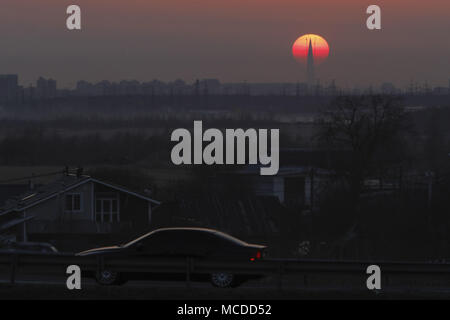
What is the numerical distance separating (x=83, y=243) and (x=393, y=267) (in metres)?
17.6

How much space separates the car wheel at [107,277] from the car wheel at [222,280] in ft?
6.57

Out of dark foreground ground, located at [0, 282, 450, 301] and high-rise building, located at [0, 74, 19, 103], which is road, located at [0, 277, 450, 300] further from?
high-rise building, located at [0, 74, 19, 103]

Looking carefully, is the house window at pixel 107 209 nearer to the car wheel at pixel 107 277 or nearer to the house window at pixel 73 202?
the house window at pixel 73 202

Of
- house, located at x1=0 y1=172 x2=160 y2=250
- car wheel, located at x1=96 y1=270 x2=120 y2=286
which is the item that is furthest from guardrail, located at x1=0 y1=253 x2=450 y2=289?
house, located at x1=0 y1=172 x2=160 y2=250

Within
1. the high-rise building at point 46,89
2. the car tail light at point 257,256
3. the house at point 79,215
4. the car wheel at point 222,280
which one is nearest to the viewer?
the car wheel at point 222,280

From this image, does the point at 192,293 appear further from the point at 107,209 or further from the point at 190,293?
the point at 107,209

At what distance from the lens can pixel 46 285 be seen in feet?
48.4

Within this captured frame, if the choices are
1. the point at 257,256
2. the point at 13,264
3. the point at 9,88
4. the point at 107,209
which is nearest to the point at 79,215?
the point at 107,209

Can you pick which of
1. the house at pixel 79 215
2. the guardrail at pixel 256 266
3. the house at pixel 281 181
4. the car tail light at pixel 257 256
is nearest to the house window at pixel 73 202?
the house at pixel 79 215

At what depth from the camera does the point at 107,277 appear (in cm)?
1523

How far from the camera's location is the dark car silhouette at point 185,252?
15.0 metres

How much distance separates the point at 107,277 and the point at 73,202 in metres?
22.0

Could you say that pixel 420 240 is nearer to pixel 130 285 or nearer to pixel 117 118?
pixel 130 285
